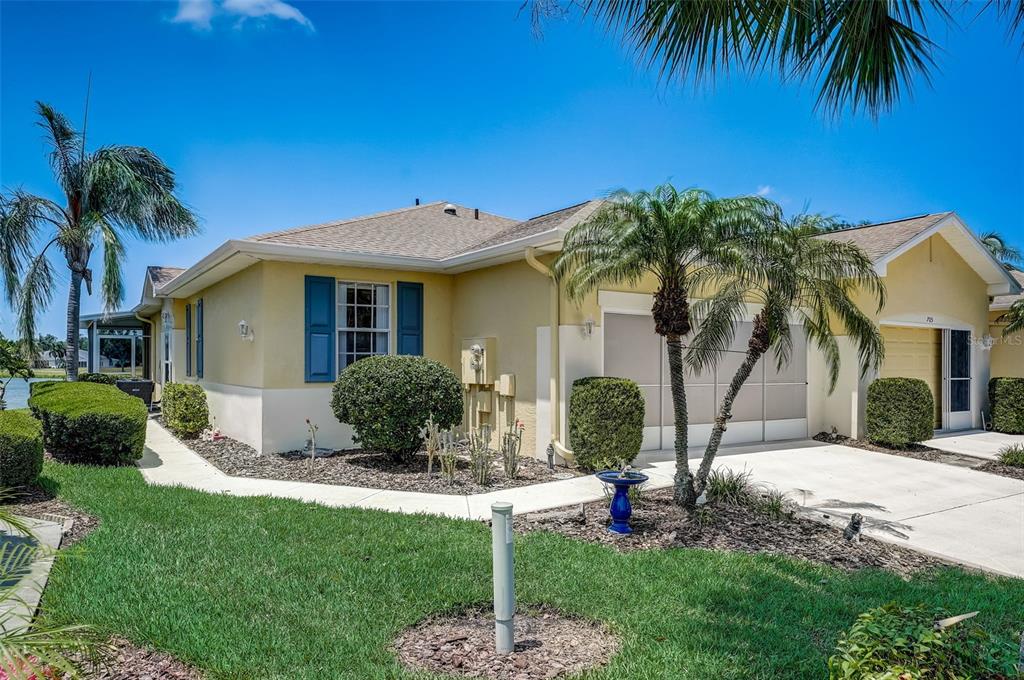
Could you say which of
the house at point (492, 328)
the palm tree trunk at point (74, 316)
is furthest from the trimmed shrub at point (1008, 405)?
the palm tree trunk at point (74, 316)

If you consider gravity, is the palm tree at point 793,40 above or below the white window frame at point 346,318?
above

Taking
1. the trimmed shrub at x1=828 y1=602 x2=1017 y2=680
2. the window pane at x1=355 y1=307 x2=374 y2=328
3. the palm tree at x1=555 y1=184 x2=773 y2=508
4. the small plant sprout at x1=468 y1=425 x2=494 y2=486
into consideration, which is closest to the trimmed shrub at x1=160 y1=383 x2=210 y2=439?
the window pane at x1=355 y1=307 x2=374 y2=328

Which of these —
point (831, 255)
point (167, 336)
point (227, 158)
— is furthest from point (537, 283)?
point (167, 336)

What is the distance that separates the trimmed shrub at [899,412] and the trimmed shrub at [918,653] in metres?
9.73

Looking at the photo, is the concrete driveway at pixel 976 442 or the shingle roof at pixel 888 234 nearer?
the concrete driveway at pixel 976 442

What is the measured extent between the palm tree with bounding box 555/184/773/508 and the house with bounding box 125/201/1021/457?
1783mm

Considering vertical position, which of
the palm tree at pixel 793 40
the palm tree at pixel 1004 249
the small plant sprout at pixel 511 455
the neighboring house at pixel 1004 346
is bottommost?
the small plant sprout at pixel 511 455

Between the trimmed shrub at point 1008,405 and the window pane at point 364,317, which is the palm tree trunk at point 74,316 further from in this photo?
the trimmed shrub at point 1008,405

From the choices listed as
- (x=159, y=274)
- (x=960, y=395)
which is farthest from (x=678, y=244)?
(x=159, y=274)

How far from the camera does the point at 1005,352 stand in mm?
14984

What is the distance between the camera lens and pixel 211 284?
12.9 meters

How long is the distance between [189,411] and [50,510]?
19.1ft

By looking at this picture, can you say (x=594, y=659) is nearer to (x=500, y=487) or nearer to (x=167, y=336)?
(x=500, y=487)

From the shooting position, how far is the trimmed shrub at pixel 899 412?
11.2 meters
